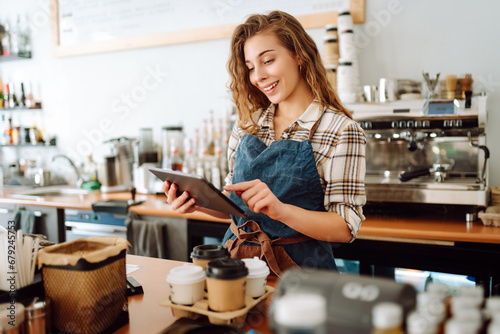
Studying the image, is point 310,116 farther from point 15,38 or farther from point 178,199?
point 15,38

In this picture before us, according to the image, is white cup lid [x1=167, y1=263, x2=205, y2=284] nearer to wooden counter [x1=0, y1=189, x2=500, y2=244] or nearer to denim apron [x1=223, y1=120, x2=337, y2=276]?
denim apron [x1=223, y1=120, x2=337, y2=276]

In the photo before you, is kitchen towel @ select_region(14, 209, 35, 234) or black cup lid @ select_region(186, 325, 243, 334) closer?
black cup lid @ select_region(186, 325, 243, 334)

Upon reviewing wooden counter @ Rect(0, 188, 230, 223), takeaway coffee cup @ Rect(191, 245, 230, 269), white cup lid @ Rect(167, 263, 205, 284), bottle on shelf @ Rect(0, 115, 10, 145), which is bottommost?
wooden counter @ Rect(0, 188, 230, 223)

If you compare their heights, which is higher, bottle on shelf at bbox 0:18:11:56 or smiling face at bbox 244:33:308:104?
bottle on shelf at bbox 0:18:11:56

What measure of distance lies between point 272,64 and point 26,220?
240 centimetres

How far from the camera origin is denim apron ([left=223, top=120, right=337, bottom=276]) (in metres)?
1.42

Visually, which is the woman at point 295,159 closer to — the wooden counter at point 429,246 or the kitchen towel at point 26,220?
the wooden counter at point 429,246

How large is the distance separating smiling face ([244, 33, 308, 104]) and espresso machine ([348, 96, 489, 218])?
94 cm

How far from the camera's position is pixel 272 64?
147 cm

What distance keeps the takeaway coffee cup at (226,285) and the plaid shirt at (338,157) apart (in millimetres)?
554

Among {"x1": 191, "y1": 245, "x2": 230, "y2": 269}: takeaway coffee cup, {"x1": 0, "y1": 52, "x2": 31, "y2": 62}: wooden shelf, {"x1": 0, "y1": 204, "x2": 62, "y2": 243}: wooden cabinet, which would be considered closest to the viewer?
{"x1": 191, "y1": 245, "x2": 230, "y2": 269}: takeaway coffee cup

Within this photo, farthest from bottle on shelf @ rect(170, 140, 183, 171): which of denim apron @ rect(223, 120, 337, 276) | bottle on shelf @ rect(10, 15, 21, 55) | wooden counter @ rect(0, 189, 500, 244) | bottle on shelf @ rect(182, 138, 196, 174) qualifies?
bottle on shelf @ rect(10, 15, 21, 55)

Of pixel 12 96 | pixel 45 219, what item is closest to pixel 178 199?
pixel 45 219

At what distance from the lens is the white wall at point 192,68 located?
244cm
